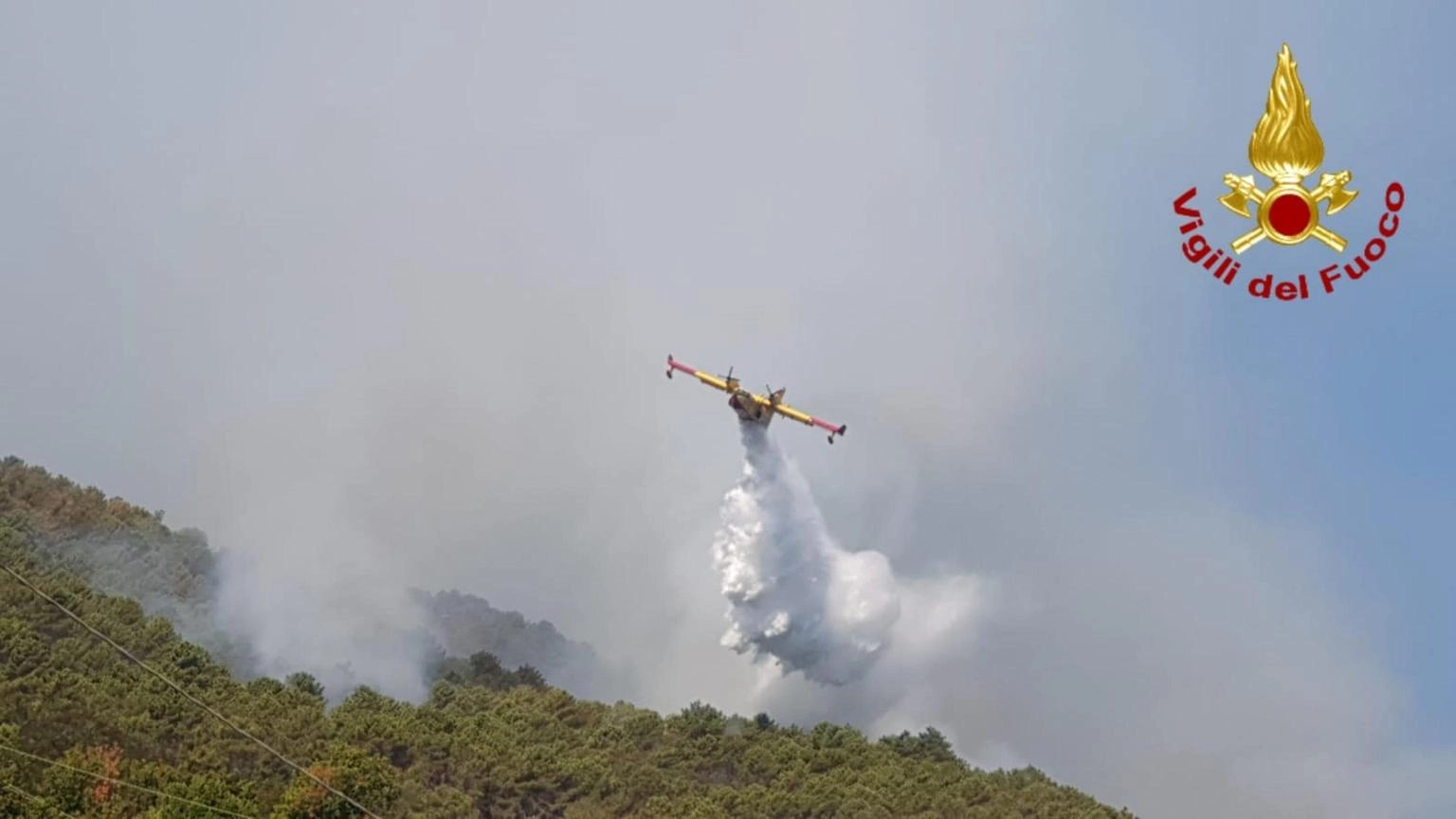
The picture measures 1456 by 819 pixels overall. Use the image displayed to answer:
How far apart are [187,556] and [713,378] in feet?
313

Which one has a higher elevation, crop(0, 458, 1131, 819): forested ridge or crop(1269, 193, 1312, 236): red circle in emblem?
crop(1269, 193, 1312, 236): red circle in emblem

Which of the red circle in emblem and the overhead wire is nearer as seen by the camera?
the red circle in emblem

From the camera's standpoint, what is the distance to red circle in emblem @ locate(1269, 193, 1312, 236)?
65.3 metres

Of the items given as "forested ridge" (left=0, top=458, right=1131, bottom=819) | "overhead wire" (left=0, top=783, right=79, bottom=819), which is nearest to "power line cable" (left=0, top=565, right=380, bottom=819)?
"forested ridge" (left=0, top=458, right=1131, bottom=819)

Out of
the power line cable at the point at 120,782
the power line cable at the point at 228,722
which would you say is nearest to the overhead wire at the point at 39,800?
the power line cable at the point at 120,782

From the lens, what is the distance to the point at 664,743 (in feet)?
426

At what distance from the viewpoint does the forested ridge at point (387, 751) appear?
3465 inches

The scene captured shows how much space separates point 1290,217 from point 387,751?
74451 mm

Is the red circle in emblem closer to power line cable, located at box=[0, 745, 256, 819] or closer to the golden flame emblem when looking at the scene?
the golden flame emblem

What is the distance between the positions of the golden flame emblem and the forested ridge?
59.2 meters

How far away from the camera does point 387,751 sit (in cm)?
10744

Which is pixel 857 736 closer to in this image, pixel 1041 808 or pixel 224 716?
pixel 1041 808

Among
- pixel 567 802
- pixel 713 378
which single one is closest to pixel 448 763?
pixel 567 802

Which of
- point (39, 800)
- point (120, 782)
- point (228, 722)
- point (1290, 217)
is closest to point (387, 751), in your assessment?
point (228, 722)
